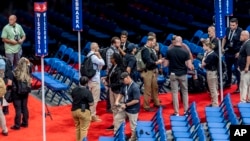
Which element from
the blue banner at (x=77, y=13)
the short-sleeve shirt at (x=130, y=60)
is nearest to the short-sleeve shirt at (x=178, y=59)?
the short-sleeve shirt at (x=130, y=60)

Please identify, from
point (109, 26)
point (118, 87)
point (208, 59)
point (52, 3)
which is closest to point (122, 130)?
point (118, 87)

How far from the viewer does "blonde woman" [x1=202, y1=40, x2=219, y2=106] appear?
1803 centimetres

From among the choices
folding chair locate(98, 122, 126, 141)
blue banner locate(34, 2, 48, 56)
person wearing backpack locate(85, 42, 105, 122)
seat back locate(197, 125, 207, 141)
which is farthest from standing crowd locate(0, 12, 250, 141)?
seat back locate(197, 125, 207, 141)

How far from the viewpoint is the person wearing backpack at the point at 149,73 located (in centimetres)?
1825

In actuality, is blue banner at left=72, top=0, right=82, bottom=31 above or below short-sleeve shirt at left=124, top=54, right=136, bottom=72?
above

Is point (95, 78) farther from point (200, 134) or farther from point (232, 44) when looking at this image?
point (200, 134)

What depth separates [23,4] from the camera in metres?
30.2

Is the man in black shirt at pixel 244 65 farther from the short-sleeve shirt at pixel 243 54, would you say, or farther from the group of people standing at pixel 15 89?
the group of people standing at pixel 15 89

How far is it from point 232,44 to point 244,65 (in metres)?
1.45

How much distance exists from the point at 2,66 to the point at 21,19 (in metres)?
10.1

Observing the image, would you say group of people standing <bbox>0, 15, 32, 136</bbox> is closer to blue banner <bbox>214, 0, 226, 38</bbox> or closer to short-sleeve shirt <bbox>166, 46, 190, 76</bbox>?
short-sleeve shirt <bbox>166, 46, 190, 76</bbox>

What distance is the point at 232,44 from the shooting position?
19.2 m

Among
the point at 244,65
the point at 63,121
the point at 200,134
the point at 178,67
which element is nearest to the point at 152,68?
the point at 178,67

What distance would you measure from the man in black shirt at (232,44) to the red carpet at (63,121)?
63 cm
